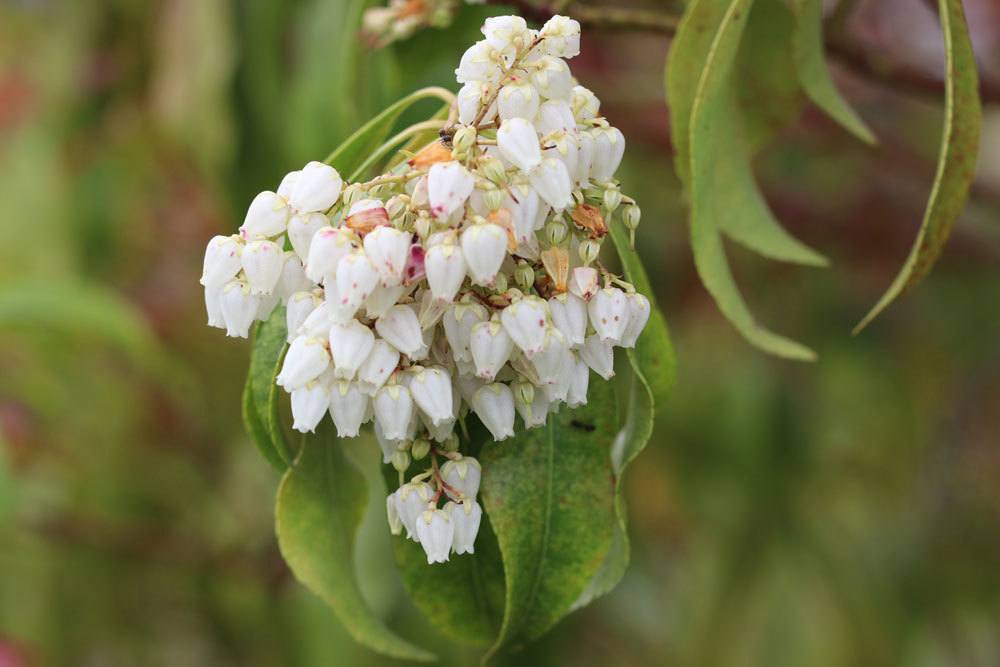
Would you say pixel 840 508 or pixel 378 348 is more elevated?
pixel 378 348

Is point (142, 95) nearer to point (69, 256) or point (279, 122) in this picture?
point (69, 256)

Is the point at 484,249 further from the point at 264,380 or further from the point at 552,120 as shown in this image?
the point at 264,380

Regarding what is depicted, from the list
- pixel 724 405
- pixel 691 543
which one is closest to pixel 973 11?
pixel 724 405

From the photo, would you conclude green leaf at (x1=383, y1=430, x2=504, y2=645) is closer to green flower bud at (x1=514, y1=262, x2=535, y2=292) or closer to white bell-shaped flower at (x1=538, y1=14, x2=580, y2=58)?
green flower bud at (x1=514, y1=262, x2=535, y2=292)

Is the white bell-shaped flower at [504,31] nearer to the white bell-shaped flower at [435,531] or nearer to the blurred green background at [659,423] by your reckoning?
the white bell-shaped flower at [435,531]

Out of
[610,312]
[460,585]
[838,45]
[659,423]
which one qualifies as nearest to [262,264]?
[610,312]
